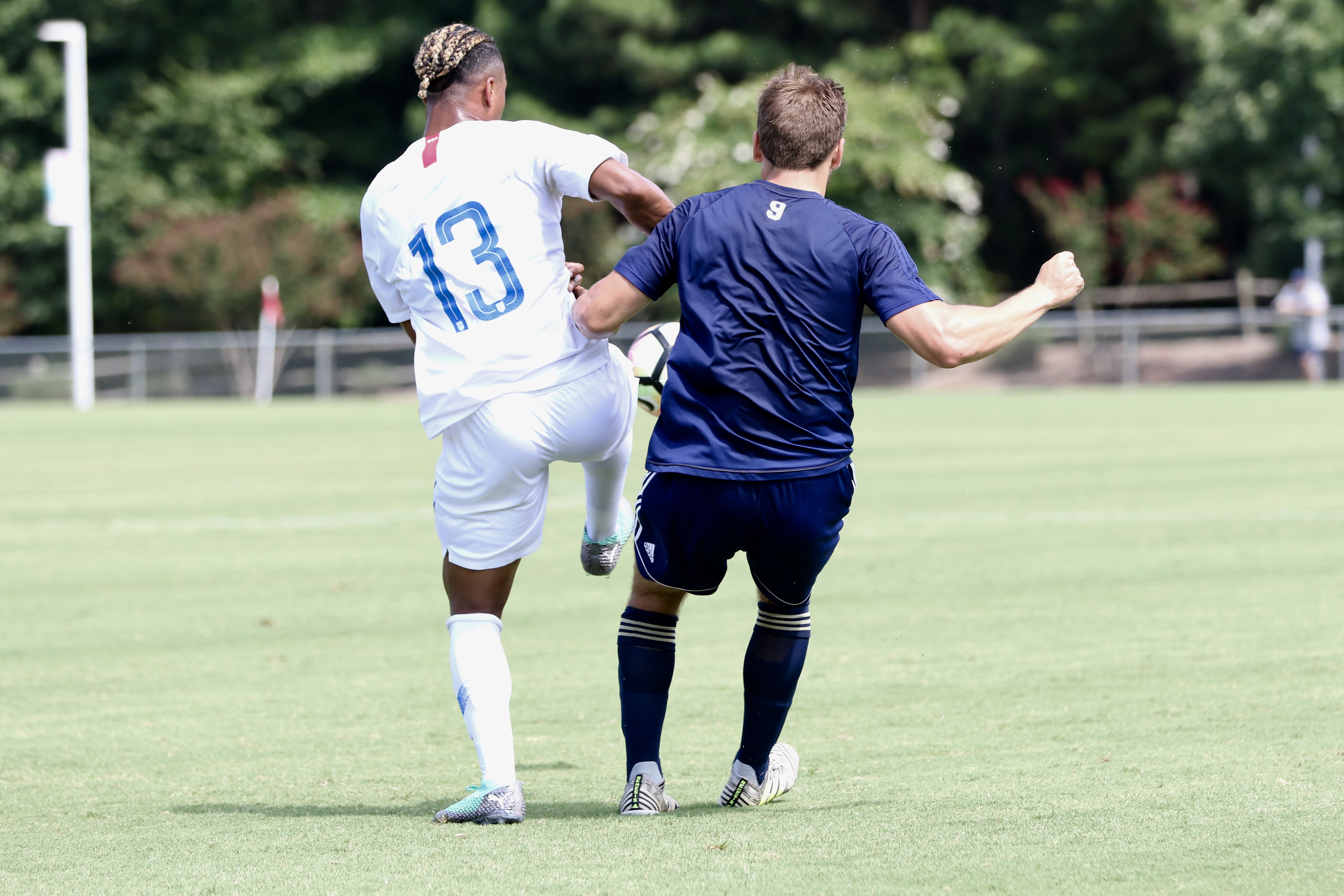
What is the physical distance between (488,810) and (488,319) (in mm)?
1358

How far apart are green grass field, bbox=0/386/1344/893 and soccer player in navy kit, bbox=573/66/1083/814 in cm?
77

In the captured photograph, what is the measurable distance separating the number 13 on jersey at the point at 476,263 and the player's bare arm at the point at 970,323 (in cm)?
109

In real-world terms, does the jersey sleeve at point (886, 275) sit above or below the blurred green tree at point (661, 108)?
below

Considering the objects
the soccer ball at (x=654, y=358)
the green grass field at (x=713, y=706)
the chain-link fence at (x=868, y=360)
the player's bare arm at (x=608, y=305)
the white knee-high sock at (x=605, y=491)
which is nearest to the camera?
the green grass field at (x=713, y=706)

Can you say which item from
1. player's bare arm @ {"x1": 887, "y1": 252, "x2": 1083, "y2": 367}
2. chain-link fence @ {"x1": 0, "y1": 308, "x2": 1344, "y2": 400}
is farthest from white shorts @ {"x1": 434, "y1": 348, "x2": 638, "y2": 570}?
chain-link fence @ {"x1": 0, "y1": 308, "x2": 1344, "y2": 400}

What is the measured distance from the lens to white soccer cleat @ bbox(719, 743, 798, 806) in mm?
4781

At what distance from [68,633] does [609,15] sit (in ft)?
120

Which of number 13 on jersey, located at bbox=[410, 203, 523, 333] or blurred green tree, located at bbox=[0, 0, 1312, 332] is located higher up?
blurred green tree, located at bbox=[0, 0, 1312, 332]

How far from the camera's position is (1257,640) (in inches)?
288

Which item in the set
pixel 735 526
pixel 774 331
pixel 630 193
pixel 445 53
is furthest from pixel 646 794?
pixel 445 53

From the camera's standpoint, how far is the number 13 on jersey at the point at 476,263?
15.6ft

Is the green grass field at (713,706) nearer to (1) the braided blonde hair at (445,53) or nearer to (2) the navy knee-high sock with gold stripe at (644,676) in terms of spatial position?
(2) the navy knee-high sock with gold stripe at (644,676)

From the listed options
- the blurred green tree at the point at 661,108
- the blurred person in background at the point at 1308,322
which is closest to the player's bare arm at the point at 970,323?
the blurred person in background at the point at 1308,322

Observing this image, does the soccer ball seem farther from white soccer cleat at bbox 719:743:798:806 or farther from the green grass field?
the green grass field
